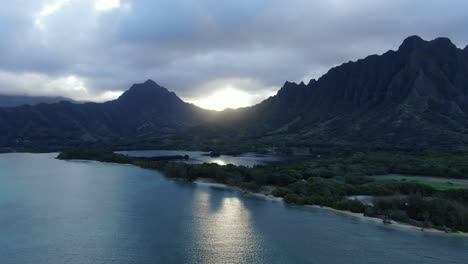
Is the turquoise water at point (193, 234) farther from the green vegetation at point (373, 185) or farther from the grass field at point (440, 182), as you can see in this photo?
the grass field at point (440, 182)

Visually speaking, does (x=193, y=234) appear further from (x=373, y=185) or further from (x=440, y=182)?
(x=440, y=182)

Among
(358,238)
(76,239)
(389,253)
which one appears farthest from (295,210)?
(76,239)

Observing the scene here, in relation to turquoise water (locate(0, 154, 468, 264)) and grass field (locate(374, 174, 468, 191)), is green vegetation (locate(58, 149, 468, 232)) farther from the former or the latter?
turquoise water (locate(0, 154, 468, 264))

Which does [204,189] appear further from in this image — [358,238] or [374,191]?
[358,238]

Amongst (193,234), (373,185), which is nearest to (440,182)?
(373,185)

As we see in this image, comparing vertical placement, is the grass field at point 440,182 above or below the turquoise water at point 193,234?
above

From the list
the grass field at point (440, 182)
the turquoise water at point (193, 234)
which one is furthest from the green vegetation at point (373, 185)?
the turquoise water at point (193, 234)
